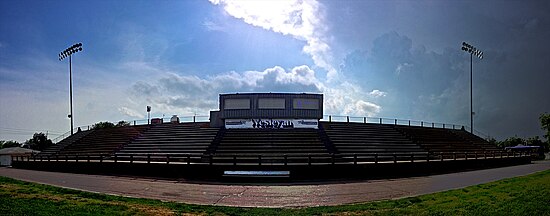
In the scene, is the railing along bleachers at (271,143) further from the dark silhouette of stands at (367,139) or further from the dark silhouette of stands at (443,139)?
the dark silhouette of stands at (443,139)

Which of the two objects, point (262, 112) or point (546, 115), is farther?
point (546, 115)

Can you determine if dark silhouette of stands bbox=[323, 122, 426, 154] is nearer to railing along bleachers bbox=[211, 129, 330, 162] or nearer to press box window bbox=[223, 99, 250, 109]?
railing along bleachers bbox=[211, 129, 330, 162]

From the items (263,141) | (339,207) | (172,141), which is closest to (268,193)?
(339,207)

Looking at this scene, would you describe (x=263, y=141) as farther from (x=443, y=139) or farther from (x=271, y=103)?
(x=443, y=139)

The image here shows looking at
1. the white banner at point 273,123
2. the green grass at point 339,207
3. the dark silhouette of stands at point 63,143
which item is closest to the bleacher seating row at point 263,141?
the dark silhouette of stands at point 63,143

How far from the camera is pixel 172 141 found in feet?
120

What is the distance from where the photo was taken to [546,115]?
4572 cm

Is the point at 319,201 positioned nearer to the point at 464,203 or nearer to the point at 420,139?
the point at 464,203

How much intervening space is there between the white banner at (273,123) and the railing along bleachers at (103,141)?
11.3 m

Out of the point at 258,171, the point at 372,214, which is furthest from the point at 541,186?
the point at 258,171

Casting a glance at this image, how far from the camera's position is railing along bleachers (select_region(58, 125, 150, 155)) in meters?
38.4

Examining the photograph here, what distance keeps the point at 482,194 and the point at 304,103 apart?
27.3 meters

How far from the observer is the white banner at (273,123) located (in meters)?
37.9

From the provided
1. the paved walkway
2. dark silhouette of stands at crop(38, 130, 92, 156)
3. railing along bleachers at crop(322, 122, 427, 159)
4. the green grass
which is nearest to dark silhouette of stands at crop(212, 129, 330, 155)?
railing along bleachers at crop(322, 122, 427, 159)
